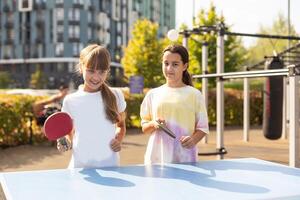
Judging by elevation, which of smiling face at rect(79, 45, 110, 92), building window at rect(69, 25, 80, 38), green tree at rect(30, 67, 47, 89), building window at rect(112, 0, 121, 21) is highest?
building window at rect(112, 0, 121, 21)

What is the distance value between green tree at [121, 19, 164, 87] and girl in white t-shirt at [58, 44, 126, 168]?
28.1 m

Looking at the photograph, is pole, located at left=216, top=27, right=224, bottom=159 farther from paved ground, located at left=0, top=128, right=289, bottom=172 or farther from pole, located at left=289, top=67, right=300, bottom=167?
pole, located at left=289, top=67, right=300, bottom=167

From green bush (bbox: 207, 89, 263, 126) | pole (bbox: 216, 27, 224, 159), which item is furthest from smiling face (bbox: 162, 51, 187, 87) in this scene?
green bush (bbox: 207, 89, 263, 126)

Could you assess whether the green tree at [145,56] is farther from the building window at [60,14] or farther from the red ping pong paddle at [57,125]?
the red ping pong paddle at [57,125]

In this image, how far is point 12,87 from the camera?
54750 millimetres

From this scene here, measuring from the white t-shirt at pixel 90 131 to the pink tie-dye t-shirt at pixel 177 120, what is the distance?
356 mm

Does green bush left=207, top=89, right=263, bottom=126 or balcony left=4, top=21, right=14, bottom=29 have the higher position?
balcony left=4, top=21, right=14, bottom=29

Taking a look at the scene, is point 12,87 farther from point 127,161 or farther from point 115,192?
point 115,192

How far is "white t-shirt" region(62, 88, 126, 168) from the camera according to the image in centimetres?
295

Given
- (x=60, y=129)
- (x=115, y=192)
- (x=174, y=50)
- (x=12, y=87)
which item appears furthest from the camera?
(x=12, y=87)

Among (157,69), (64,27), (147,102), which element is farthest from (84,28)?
(147,102)

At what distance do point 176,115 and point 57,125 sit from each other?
95 centimetres

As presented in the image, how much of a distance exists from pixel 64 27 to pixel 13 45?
305 inches

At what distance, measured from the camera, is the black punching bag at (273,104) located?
8641mm
